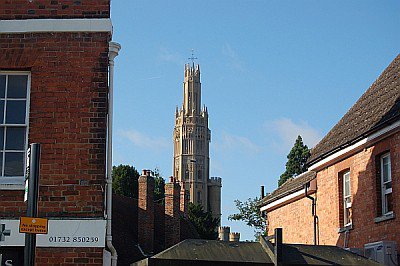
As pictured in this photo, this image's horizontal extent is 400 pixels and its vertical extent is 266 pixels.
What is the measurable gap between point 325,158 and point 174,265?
30.3 feet

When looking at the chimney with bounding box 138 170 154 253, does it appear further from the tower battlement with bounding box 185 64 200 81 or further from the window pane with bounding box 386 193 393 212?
the tower battlement with bounding box 185 64 200 81

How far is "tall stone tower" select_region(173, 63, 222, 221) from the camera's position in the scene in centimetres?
16525

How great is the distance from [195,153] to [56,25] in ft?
513

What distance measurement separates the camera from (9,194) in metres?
11.1

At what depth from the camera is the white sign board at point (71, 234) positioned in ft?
35.6

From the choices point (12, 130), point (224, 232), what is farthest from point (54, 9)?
point (224, 232)

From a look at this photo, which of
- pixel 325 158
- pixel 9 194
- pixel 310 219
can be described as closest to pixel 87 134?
pixel 9 194

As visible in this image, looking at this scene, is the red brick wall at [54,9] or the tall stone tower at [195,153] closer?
the red brick wall at [54,9]

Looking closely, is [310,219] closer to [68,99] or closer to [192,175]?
[68,99]

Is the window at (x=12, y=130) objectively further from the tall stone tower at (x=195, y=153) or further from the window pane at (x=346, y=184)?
the tall stone tower at (x=195, y=153)

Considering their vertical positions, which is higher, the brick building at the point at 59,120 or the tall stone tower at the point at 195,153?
the tall stone tower at the point at 195,153

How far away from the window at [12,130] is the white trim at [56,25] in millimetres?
759

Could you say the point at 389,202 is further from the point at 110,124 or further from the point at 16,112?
the point at 16,112

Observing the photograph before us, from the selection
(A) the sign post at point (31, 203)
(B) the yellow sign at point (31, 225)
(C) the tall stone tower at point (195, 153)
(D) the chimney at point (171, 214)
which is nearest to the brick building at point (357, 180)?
(A) the sign post at point (31, 203)
